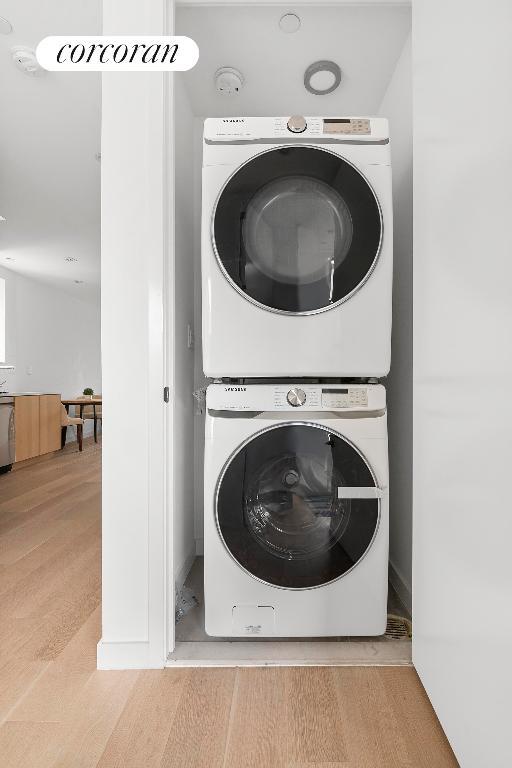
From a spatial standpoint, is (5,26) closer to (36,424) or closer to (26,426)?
(26,426)

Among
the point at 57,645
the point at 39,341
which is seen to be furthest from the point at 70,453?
the point at 57,645

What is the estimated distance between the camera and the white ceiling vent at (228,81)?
1.95 m

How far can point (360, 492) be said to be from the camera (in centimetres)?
147

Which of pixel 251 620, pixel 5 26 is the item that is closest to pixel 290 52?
pixel 5 26

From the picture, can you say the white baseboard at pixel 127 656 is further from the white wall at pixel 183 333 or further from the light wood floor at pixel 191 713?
the white wall at pixel 183 333

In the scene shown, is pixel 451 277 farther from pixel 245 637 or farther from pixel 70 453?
pixel 70 453

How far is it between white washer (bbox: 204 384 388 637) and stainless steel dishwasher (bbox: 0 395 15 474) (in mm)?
3746

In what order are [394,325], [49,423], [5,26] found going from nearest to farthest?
[394,325] → [5,26] → [49,423]

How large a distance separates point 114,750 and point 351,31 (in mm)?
2221

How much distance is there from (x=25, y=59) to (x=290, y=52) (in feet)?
4.26

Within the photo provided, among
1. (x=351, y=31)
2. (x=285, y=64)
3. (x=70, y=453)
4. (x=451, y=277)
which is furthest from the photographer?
(x=70, y=453)

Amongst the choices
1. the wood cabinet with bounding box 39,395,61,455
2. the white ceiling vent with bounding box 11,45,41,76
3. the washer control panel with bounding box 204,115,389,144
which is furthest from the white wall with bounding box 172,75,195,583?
the wood cabinet with bounding box 39,395,61,455

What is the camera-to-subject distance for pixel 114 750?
107cm

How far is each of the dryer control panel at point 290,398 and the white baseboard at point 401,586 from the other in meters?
0.71
